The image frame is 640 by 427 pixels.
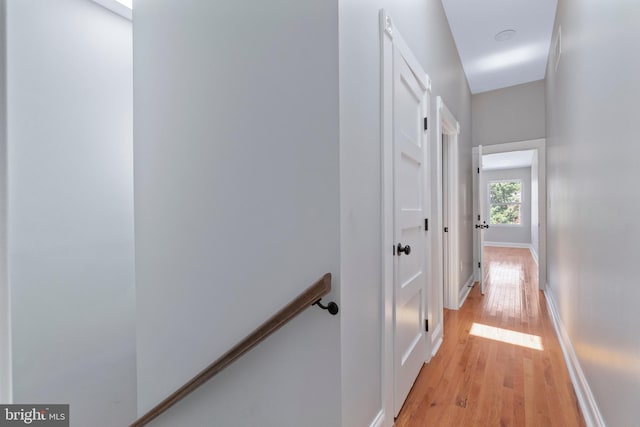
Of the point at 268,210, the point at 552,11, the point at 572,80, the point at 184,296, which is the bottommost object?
the point at 184,296

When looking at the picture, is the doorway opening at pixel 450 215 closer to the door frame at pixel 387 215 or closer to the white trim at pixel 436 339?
the white trim at pixel 436 339

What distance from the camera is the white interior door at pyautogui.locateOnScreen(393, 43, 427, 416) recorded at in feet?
5.36

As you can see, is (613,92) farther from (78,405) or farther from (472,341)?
(78,405)

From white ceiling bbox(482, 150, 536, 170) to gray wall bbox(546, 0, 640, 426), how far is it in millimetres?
5388

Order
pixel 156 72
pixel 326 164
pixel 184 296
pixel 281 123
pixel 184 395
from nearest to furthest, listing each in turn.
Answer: pixel 326 164 < pixel 281 123 < pixel 184 395 < pixel 184 296 < pixel 156 72

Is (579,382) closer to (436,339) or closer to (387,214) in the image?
(436,339)

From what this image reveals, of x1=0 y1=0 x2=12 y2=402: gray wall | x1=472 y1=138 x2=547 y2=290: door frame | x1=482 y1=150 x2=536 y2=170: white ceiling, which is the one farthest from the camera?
x1=482 y1=150 x2=536 y2=170: white ceiling

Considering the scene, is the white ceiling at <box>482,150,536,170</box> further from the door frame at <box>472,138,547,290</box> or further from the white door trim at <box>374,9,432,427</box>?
the white door trim at <box>374,9,432,427</box>

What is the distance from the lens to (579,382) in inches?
72.0

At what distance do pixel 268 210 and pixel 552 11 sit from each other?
3.64 metres

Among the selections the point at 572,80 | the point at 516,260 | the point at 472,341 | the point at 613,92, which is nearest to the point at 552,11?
the point at 572,80

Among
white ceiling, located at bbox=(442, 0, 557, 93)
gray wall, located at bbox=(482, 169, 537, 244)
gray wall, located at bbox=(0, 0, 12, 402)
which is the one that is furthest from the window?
gray wall, located at bbox=(0, 0, 12, 402)

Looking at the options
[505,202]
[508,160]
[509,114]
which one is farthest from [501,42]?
[505,202]

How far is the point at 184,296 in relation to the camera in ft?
5.27
